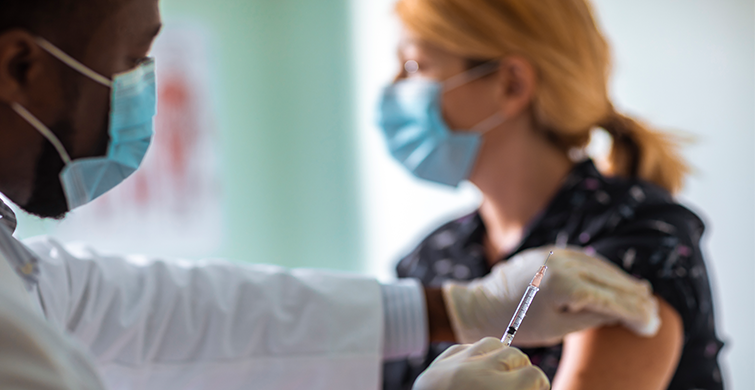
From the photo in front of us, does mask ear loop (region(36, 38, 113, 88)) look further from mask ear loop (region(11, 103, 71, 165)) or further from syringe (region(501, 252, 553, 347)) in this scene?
syringe (region(501, 252, 553, 347))

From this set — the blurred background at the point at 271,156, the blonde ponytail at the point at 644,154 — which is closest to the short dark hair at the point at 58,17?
the blonde ponytail at the point at 644,154

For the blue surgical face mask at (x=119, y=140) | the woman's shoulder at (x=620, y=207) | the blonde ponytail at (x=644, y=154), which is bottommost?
the woman's shoulder at (x=620, y=207)

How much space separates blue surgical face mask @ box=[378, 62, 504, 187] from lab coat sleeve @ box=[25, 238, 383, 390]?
1.69 feet

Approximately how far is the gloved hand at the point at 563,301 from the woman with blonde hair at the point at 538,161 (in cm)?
6

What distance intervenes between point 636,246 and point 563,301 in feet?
0.85

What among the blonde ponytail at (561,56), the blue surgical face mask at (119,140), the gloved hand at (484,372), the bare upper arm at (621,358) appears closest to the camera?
the gloved hand at (484,372)

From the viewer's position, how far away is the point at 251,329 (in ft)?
3.33

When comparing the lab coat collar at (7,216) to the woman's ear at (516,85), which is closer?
the lab coat collar at (7,216)

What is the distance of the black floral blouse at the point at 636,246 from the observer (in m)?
1.01

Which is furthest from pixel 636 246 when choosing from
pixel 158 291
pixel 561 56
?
pixel 158 291

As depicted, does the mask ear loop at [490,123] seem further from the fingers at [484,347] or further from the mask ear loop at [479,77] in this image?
the fingers at [484,347]

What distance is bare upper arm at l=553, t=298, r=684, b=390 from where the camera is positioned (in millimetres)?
941

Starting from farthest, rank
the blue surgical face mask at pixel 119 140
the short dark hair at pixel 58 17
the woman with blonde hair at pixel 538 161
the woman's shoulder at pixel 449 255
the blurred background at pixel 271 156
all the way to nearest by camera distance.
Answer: the blurred background at pixel 271 156 < the woman's shoulder at pixel 449 255 < the woman with blonde hair at pixel 538 161 < the blue surgical face mask at pixel 119 140 < the short dark hair at pixel 58 17

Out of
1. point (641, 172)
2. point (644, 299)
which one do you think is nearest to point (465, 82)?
point (641, 172)
